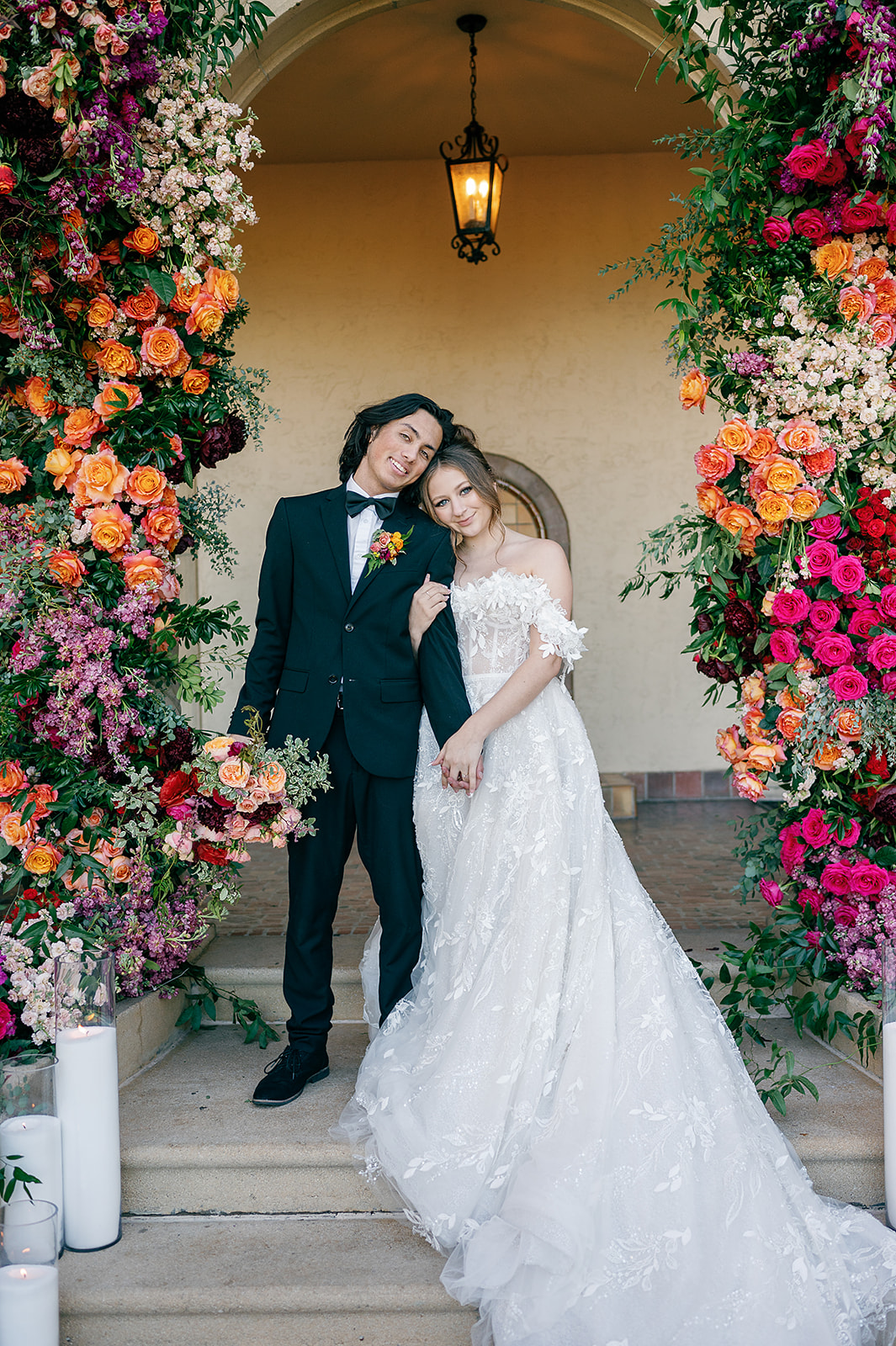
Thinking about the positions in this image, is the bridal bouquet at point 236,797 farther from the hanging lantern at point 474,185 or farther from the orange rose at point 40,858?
the hanging lantern at point 474,185

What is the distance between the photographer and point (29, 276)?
2.86 metres

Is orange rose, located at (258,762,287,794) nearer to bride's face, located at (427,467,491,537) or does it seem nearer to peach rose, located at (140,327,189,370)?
bride's face, located at (427,467,491,537)

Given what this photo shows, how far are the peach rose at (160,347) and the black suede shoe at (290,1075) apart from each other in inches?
83.1

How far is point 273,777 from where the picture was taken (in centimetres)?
289

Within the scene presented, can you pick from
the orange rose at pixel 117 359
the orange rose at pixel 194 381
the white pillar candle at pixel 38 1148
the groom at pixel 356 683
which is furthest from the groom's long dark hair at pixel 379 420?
the white pillar candle at pixel 38 1148

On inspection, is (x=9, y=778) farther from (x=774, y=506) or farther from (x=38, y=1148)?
(x=774, y=506)

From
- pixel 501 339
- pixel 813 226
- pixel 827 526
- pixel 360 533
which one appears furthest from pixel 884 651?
pixel 501 339

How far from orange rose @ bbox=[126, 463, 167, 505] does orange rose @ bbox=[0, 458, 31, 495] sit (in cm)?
33

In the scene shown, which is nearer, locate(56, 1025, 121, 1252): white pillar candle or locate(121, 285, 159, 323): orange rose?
locate(56, 1025, 121, 1252): white pillar candle

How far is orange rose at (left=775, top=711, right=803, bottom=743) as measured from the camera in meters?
3.08

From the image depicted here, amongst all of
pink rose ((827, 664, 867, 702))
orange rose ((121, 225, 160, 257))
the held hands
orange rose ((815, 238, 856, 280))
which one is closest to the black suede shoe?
the held hands

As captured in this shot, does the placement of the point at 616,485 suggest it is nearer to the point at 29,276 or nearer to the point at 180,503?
the point at 180,503

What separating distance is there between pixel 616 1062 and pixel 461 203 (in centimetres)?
431

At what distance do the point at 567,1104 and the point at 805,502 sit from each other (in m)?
1.81
